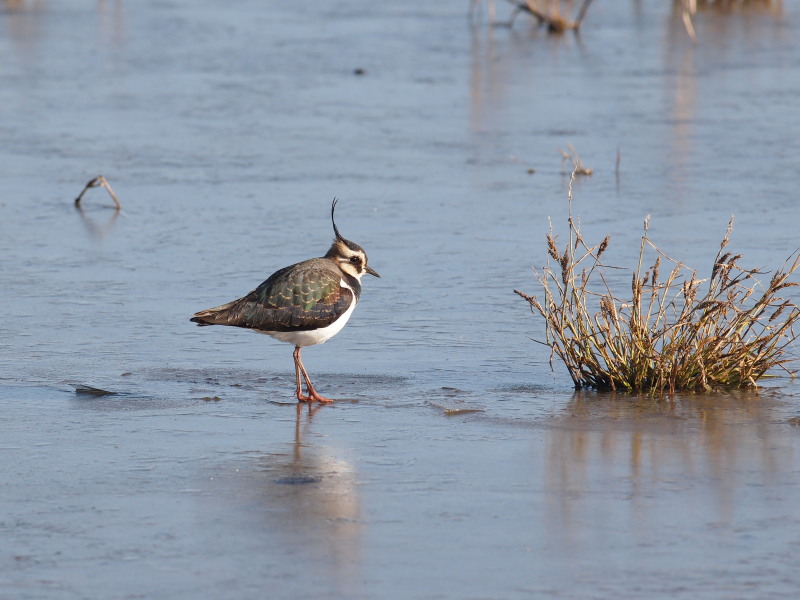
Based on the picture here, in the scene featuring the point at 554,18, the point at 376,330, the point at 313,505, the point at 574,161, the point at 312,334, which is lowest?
the point at 313,505

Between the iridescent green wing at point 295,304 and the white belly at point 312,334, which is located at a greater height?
the iridescent green wing at point 295,304

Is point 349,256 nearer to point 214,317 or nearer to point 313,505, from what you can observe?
point 214,317

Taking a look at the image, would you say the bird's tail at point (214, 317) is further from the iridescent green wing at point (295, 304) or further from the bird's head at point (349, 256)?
the bird's head at point (349, 256)

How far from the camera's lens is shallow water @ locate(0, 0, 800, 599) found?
5.16m

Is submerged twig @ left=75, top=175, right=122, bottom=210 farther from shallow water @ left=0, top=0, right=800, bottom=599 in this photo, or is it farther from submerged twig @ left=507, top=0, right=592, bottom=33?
submerged twig @ left=507, top=0, right=592, bottom=33

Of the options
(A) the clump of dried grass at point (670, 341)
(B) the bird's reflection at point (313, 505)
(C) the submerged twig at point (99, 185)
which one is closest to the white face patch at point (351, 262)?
(A) the clump of dried grass at point (670, 341)

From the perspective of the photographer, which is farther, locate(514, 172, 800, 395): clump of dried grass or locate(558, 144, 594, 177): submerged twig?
locate(558, 144, 594, 177): submerged twig

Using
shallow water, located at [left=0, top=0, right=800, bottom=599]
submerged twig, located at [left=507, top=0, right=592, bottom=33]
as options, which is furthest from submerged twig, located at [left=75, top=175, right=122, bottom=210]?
submerged twig, located at [left=507, top=0, right=592, bottom=33]

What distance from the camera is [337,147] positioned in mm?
13609

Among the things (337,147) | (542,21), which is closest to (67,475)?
(337,147)

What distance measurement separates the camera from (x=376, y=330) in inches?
335

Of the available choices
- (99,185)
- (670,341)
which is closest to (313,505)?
(670,341)

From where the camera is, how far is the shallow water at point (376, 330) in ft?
16.9

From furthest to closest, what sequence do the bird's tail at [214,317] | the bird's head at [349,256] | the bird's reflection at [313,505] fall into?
the bird's head at [349,256], the bird's tail at [214,317], the bird's reflection at [313,505]
